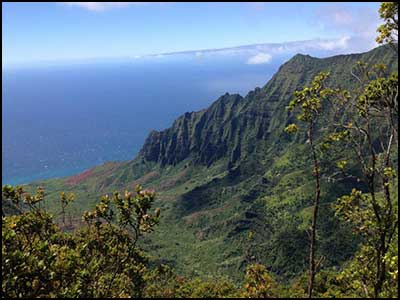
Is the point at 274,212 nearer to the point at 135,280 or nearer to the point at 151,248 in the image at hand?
the point at 151,248

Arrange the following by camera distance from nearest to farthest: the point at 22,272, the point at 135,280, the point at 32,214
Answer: the point at 22,272 < the point at 32,214 < the point at 135,280

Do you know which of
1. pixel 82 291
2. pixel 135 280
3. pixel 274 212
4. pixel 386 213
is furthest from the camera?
pixel 274 212

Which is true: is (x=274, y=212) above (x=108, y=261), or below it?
below

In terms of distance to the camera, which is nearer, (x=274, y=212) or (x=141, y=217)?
(x=141, y=217)

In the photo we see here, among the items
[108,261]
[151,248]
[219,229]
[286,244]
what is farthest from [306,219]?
[108,261]

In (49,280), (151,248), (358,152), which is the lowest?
(151,248)

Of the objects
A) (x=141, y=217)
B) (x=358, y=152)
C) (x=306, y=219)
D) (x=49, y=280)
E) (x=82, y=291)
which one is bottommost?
(x=306, y=219)

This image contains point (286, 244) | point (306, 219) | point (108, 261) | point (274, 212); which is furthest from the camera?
point (274, 212)

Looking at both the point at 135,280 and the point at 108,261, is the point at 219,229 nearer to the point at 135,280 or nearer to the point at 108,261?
the point at 135,280

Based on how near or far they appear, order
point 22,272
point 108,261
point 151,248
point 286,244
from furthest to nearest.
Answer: point 151,248 → point 286,244 → point 108,261 → point 22,272

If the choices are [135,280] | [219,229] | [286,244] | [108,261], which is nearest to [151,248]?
[219,229]
